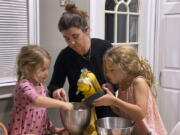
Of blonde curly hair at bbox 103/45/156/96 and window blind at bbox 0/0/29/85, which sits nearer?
blonde curly hair at bbox 103/45/156/96

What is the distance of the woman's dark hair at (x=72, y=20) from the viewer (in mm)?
1429

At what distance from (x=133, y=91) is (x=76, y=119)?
1.00 feet

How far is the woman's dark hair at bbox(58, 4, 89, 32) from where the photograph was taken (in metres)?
1.43

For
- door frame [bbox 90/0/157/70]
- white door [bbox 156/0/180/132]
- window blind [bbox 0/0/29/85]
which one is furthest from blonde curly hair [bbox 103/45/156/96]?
door frame [bbox 90/0/157/70]

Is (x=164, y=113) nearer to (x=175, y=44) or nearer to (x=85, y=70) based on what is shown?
→ (x=175, y=44)

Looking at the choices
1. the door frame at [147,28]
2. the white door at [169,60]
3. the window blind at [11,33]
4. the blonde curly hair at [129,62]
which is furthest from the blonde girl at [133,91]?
the door frame at [147,28]

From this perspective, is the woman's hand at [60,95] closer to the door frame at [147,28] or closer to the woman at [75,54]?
the woman at [75,54]

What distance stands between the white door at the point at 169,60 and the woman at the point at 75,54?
3.54 ft

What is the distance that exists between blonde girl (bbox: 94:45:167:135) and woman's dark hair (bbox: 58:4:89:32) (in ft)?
0.76

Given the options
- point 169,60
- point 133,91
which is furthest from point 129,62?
point 169,60

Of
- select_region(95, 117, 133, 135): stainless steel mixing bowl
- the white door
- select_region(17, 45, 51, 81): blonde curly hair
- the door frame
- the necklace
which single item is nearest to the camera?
select_region(95, 117, 133, 135): stainless steel mixing bowl

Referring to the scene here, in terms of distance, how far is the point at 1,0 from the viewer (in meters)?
1.56

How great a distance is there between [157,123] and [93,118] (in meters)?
0.32

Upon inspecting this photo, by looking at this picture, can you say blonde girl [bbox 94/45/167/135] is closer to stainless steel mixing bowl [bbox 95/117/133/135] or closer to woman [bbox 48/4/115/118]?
stainless steel mixing bowl [bbox 95/117/133/135]
